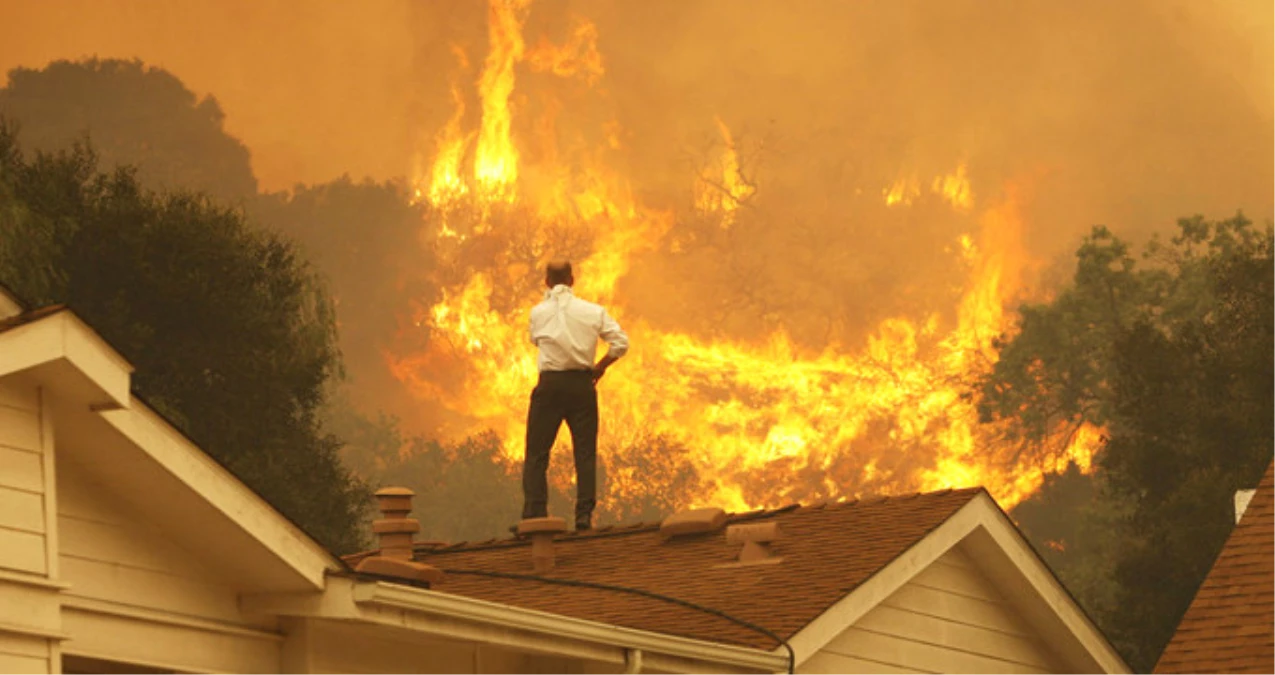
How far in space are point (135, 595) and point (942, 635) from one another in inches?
282

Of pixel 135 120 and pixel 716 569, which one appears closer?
pixel 716 569

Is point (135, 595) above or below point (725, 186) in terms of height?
below

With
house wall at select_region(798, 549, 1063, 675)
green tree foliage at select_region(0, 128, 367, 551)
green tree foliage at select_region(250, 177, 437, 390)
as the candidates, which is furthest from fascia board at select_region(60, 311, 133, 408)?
green tree foliage at select_region(250, 177, 437, 390)

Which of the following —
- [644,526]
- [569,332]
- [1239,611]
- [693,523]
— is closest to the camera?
[693,523]

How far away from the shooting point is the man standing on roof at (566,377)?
18234mm

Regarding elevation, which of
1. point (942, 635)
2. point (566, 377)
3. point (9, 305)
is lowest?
point (942, 635)

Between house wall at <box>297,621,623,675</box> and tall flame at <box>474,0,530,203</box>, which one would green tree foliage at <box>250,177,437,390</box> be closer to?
tall flame at <box>474,0,530,203</box>

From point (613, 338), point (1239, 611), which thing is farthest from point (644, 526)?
point (1239, 611)

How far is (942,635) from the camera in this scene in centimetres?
1631

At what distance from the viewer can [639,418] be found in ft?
259

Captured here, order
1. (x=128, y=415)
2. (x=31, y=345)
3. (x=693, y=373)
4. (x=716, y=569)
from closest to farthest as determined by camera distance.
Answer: (x=31, y=345) → (x=128, y=415) → (x=716, y=569) → (x=693, y=373)

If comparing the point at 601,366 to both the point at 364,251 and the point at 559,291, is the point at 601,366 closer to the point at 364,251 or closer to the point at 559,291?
the point at 559,291

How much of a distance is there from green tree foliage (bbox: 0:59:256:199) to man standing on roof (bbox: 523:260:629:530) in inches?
2495

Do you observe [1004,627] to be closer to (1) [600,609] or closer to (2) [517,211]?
(1) [600,609]
